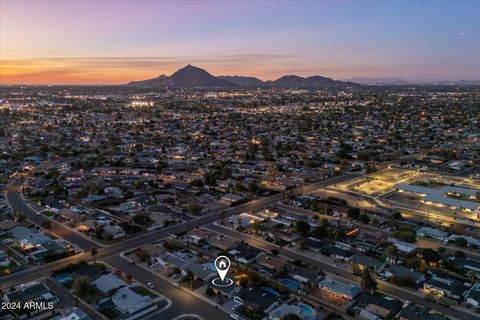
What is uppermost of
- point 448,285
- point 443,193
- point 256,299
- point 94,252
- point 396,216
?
point 443,193

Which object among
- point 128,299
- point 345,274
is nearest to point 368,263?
point 345,274

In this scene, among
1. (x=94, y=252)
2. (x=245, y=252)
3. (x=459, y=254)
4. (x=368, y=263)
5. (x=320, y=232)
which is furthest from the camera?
(x=320, y=232)

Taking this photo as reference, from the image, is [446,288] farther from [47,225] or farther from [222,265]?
[47,225]

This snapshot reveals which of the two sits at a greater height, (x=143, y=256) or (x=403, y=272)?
(x=403, y=272)

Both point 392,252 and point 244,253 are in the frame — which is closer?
point 392,252

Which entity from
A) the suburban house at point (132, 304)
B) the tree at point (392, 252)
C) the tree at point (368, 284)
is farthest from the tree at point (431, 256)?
the suburban house at point (132, 304)

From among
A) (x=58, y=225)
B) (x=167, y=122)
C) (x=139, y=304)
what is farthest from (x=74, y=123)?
(x=139, y=304)

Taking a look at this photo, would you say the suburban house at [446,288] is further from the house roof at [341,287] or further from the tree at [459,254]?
the house roof at [341,287]

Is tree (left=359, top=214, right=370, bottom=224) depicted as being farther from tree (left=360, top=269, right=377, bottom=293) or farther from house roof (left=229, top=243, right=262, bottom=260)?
tree (left=360, top=269, right=377, bottom=293)
